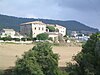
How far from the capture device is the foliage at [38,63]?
1018 inches

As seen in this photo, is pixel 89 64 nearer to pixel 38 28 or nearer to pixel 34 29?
pixel 38 28

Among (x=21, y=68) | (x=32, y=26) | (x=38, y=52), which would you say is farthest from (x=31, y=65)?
(x=32, y=26)

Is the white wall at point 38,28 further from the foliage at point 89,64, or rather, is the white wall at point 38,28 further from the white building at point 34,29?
the foliage at point 89,64

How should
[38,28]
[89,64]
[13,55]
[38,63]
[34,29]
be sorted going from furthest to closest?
[34,29], [38,28], [13,55], [38,63], [89,64]

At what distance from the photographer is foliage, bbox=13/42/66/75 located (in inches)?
1018

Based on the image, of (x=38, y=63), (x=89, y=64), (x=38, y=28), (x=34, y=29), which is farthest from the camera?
(x=34, y=29)

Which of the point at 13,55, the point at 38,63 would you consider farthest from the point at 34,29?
the point at 38,63

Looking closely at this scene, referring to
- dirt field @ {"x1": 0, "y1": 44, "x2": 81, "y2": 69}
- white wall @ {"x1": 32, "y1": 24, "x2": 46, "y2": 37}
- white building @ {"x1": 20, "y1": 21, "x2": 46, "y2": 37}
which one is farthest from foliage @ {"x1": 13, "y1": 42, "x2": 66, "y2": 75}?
white wall @ {"x1": 32, "y1": 24, "x2": 46, "y2": 37}

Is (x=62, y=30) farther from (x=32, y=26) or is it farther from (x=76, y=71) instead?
(x=76, y=71)

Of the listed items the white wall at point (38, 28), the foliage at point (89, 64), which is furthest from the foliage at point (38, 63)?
the white wall at point (38, 28)

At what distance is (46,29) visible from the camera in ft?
429

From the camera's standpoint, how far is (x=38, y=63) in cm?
2727

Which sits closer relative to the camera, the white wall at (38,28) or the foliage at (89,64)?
the foliage at (89,64)

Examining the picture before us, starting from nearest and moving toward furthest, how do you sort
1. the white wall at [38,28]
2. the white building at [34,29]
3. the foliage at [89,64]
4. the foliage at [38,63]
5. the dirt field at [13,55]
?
the foliage at [89,64] < the foliage at [38,63] < the dirt field at [13,55] < the white building at [34,29] < the white wall at [38,28]
